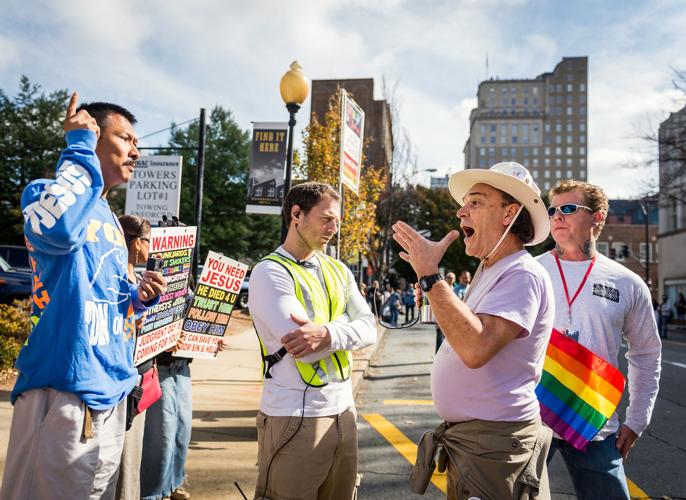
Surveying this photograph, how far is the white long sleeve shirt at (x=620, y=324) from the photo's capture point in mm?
2648

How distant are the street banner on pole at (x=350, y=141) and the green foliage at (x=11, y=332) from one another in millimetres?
5129

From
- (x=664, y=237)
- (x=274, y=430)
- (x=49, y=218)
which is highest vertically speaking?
(x=664, y=237)

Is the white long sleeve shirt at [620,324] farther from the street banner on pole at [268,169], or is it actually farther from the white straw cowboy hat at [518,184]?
the street banner on pole at [268,169]

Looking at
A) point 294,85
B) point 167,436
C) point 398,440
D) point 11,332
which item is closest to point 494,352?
point 167,436

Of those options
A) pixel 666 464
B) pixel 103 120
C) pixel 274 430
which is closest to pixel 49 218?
pixel 103 120

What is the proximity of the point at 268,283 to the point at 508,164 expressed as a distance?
4.04 feet

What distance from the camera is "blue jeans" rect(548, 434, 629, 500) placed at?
98.4 inches

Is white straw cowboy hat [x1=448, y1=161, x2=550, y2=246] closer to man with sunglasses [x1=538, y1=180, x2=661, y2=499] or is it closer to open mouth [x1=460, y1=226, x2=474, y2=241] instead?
open mouth [x1=460, y1=226, x2=474, y2=241]

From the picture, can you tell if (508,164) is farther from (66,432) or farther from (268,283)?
(66,432)

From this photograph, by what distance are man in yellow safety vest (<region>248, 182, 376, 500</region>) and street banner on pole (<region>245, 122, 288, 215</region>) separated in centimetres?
567

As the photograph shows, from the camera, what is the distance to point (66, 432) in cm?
184

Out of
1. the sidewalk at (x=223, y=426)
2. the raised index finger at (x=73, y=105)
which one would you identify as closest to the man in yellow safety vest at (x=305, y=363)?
the raised index finger at (x=73, y=105)

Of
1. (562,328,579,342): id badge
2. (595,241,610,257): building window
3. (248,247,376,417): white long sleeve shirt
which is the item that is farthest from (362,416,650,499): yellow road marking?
(595,241,610,257): building window

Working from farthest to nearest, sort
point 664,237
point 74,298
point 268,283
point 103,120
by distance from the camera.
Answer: point 664,237 < point 268,283 < point 103,120 < point 74,298
